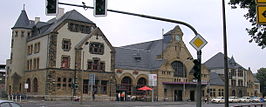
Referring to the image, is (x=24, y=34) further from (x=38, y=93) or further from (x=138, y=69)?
(x=138, y=69)

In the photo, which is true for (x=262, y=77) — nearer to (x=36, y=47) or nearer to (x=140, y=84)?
(x=140, y=84)

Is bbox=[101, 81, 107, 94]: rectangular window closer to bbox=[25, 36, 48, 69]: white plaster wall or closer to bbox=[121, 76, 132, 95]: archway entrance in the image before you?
bbox=[121, 76, 132, 95]: archway entrance

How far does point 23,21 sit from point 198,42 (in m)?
52.3

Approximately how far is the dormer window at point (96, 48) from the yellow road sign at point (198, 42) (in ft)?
147

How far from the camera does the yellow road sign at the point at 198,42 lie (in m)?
18.1

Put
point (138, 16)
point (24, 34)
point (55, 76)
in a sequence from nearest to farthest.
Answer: point (138, 16) < point (55, 76) < point (24, 34)

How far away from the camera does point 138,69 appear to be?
69688mm

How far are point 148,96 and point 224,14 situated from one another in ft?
168

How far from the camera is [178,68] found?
7506 cm

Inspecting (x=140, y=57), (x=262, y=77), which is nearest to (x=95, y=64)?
(x=140, y=57)

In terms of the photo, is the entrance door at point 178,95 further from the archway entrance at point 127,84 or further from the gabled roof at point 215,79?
the gabled roof at point 215,79

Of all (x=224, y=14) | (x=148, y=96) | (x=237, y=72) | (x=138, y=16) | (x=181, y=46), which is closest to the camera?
(x=138, y=16)

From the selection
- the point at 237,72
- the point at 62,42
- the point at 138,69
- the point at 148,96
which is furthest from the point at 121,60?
the point at 237,72

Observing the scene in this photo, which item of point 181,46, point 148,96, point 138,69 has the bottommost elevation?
point 148,96
